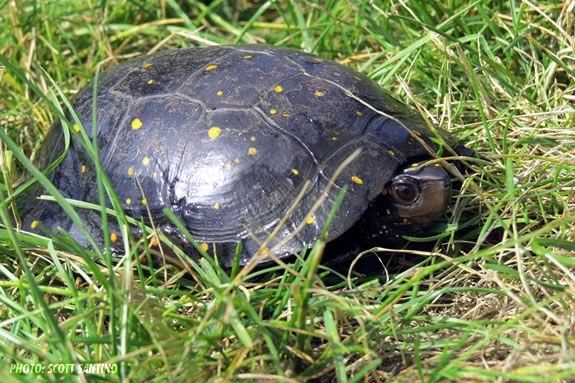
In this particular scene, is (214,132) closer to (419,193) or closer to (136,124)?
(136,124)

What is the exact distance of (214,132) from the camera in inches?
103

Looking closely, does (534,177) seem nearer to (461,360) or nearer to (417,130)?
(417,130)

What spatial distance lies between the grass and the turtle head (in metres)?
0.10

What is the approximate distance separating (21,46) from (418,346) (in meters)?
2.77

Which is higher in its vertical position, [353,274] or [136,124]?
[136,124]

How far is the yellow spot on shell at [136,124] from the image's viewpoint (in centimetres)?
274

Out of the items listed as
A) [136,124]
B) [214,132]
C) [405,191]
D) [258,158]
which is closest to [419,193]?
[405,191]

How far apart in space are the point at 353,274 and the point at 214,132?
0.69m

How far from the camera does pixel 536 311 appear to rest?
2160 millimetres

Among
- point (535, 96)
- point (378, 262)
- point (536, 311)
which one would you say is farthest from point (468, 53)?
point (536, 311)

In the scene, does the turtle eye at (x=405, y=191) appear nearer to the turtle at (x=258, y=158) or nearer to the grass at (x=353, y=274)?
the turtle at (x=258, y=158)

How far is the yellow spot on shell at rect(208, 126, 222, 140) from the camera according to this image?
260 centimetres

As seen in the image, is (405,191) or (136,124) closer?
(405,191)

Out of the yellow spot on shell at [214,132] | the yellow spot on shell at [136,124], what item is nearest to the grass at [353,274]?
the yellow spot on shell at [136,124]
